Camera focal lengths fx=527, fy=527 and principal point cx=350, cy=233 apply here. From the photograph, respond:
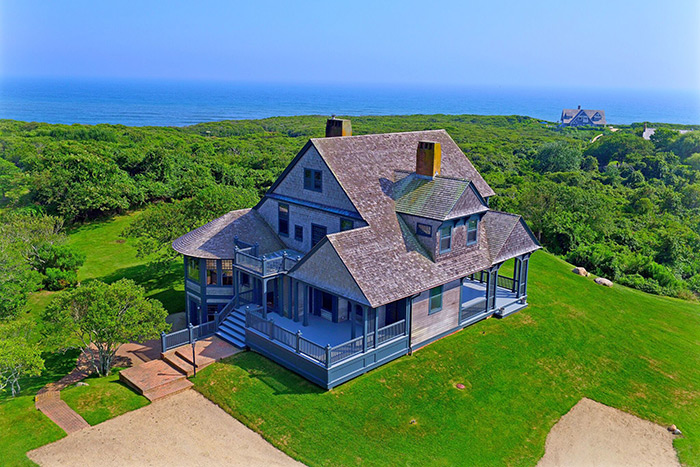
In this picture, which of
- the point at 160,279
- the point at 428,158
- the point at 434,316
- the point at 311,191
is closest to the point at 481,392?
the point at 434,316

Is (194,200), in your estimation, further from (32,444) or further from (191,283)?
(32,444)

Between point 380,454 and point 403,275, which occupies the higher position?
point 403,275

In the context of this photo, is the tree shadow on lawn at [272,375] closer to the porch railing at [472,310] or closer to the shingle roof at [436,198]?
the porch railing at [472,310]

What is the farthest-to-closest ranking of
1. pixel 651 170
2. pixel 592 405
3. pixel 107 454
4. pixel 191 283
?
pixel 651 170, pixel 191 283, pixel 592 405, pixel 107 454

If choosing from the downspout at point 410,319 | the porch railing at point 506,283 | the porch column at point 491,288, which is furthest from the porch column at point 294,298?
the porch railing at point 506,283

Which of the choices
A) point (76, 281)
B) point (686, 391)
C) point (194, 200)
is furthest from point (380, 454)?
point (76, 281)

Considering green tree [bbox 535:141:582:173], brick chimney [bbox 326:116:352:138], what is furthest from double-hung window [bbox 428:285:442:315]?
green tree [bbox 535:141:582:173]
